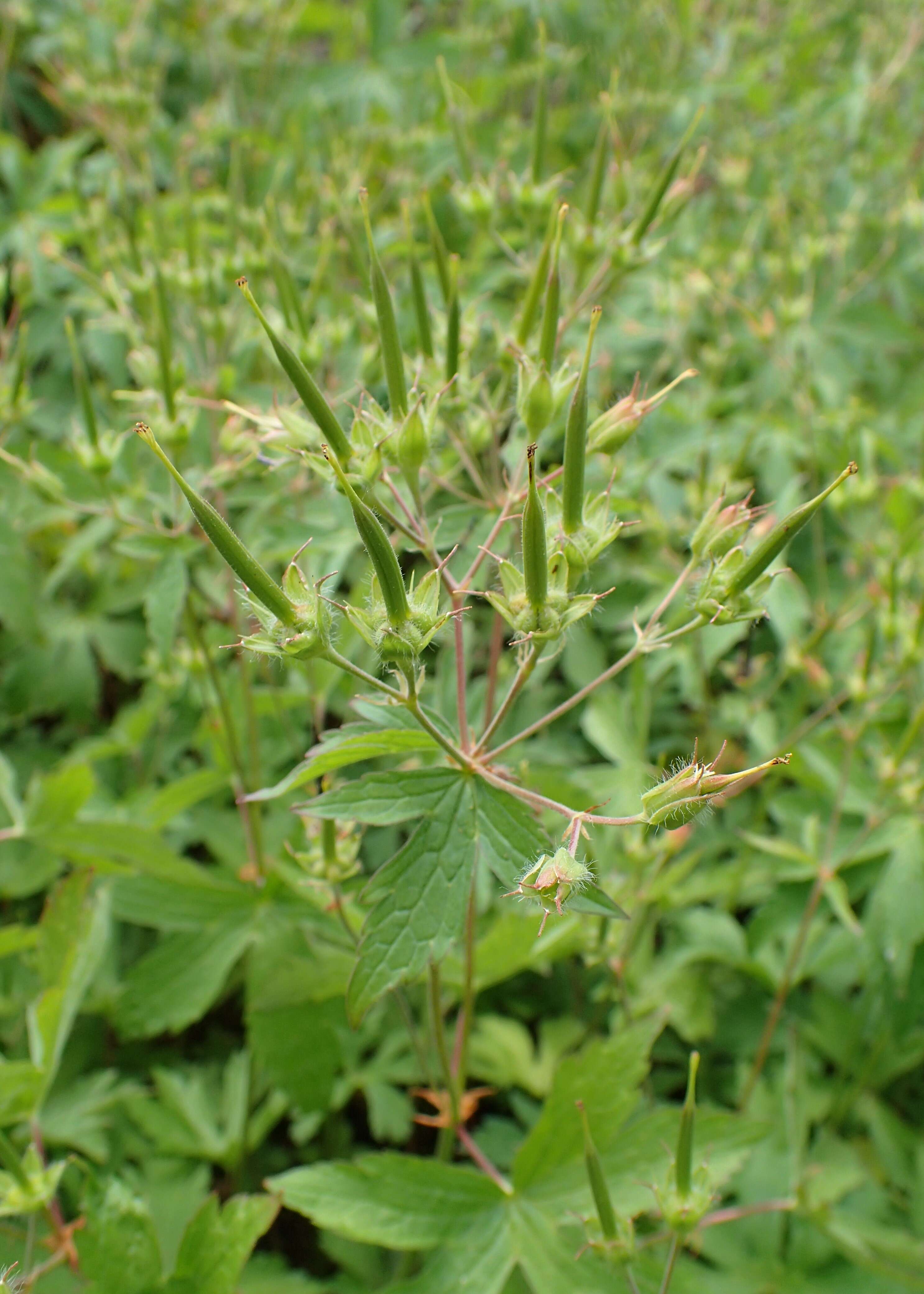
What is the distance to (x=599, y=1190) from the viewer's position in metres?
1.28

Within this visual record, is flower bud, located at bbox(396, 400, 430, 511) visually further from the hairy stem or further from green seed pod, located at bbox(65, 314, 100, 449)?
green seed pod, located at bbox(65, 314, 100, 449)

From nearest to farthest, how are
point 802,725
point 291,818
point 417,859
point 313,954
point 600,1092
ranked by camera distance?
point 417,859 → point 600,1092 → point 313,954 → point 291,818 → point 802,725

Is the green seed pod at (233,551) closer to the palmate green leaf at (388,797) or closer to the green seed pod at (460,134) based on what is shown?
the palmate green leaf at (388,797)

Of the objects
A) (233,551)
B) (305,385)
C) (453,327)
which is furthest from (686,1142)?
(453,327)

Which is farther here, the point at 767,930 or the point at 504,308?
the point at 504,308

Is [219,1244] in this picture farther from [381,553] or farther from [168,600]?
[381,553]

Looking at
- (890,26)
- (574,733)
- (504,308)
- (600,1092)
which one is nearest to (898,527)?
(574,733)

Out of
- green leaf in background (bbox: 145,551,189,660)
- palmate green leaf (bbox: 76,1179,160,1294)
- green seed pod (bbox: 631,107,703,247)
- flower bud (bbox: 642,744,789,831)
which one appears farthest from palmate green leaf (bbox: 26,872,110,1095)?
green seed pod (bbox: 631,107,703,247)

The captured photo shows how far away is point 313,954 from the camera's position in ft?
6.64

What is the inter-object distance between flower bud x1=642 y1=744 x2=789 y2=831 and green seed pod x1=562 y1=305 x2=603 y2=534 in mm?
354

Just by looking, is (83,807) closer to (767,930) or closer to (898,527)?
(767,930)

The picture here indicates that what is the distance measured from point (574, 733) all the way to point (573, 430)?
2.01 m

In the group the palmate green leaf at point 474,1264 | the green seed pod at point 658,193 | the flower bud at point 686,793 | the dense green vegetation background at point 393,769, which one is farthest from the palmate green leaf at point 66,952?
the green seed pod at point 658,193

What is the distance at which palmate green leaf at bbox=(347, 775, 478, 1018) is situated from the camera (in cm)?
126
